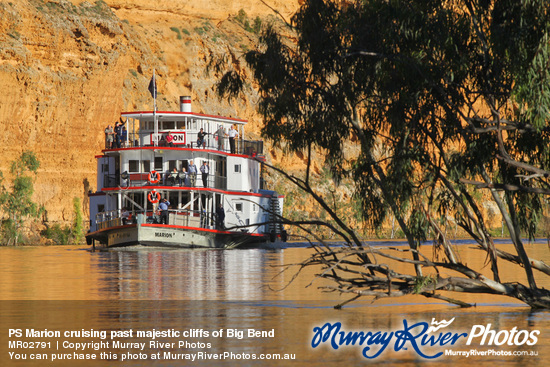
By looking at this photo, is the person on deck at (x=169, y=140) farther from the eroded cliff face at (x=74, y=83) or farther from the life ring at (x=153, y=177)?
the eroded cliff face at (x=74, y=83)

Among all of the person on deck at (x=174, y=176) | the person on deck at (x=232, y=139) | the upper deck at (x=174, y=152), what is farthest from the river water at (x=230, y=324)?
the person on deck at (x=232, y=139)

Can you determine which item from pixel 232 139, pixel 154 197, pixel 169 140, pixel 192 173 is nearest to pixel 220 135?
pixel 232 139

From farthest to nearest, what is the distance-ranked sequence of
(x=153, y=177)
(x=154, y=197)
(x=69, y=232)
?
(x=69, y=232) < (x=153, y=177) < (x=154, y=197)

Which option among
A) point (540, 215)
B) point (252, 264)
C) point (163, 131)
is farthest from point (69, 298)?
point (163, 131)

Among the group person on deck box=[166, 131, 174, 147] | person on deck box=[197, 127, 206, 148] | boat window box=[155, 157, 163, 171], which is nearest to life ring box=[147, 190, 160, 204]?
boat window box=[155, 157, 163, 171]

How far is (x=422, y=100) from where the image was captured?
14.7m

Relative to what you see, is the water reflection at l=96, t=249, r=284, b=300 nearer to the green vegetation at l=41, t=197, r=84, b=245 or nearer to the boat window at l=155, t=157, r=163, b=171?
the boat window at l=155, t=157, r=163, b=171

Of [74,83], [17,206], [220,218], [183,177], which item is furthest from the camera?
[74,83]

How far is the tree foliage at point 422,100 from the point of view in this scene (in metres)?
13.5

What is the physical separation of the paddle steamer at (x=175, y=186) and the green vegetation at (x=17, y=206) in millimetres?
15859

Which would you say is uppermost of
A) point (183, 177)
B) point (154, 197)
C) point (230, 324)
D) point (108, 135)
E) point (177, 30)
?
point (177, 30)

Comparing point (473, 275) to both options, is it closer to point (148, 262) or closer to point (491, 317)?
point (491, 317)

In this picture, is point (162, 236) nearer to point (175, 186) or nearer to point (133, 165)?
point (175, 186)

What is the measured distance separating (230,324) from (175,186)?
2785cm
